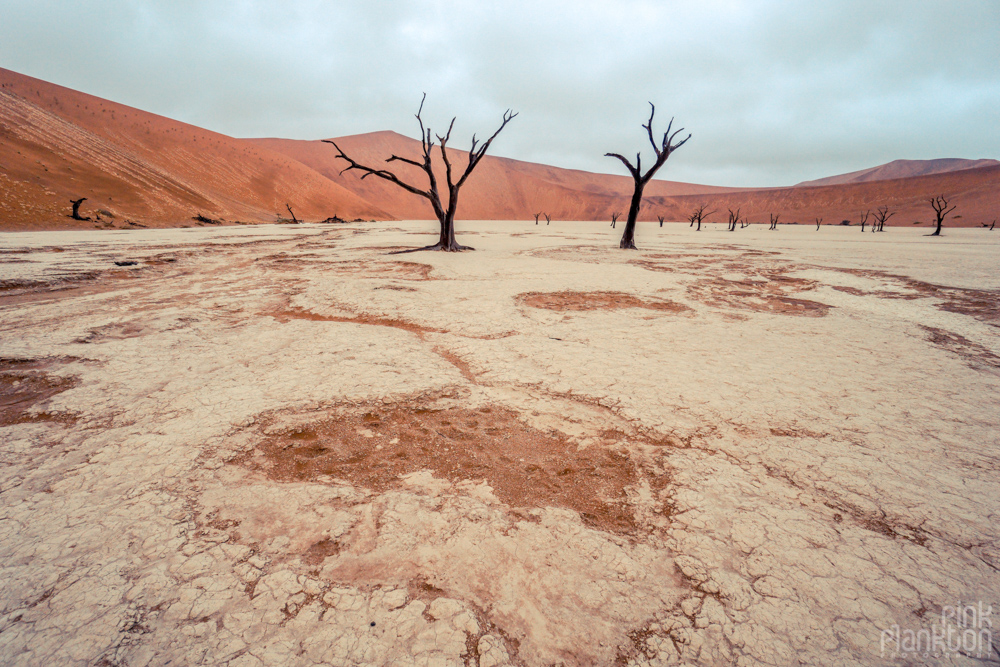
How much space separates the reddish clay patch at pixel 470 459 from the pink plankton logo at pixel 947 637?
763 mm

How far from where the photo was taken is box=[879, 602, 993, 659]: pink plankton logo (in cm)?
115

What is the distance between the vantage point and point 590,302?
515 cm

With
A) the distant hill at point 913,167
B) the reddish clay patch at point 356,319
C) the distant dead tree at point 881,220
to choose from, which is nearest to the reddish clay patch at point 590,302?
the reddish clay patch at point 356,319

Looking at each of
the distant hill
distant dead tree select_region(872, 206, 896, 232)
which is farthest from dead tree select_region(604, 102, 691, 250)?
the distant hill

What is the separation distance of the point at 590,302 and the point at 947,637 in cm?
417

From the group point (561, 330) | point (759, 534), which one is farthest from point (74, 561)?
point (561, 330)

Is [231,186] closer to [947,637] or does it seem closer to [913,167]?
[947,637]

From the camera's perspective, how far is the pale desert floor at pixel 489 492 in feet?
3.91

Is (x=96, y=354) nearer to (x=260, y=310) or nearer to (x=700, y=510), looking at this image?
(x=260, y=310)

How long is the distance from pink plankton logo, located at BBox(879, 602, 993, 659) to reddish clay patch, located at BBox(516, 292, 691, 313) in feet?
12.2

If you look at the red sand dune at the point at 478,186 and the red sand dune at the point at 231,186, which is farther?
the red sand dune at the point at 478,186

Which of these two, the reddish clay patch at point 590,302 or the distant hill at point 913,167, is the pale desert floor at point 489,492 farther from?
the distant hill at point 913,167

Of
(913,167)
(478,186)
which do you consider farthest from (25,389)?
(913,167)

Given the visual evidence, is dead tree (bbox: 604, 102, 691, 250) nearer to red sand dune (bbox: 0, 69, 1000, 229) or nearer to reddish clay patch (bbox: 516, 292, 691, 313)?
reddish clay patch (bbox: 516, 292, 691, 313)
